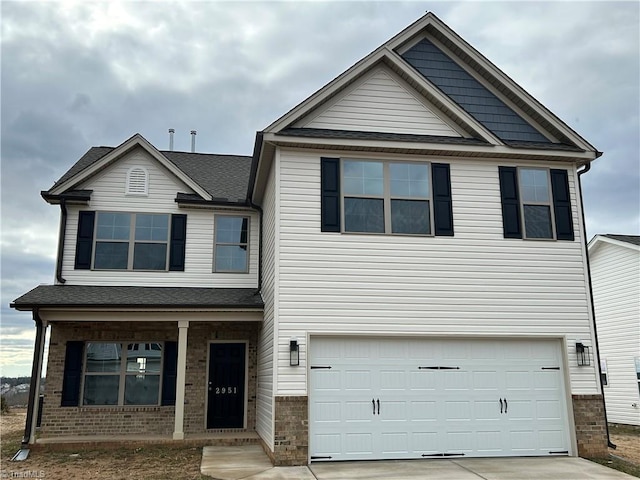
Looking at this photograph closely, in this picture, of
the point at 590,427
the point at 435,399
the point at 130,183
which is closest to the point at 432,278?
the point at 435,399

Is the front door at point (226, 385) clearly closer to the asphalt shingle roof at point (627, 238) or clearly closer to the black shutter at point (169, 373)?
the black shutter at point (169, 373)

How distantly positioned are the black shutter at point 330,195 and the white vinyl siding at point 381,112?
84 centimetres

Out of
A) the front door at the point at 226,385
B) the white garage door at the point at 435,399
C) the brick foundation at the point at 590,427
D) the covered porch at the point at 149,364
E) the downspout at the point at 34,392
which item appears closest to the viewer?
the white garage door at the point at 435,399

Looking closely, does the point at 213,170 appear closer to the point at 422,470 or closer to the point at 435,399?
the point at 435,399

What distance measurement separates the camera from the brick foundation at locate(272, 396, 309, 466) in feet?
31.1

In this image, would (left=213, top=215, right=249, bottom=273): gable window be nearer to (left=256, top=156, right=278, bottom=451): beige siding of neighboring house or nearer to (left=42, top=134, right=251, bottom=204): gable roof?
(left=42, top=134, right=251, bottom=204): gable roof

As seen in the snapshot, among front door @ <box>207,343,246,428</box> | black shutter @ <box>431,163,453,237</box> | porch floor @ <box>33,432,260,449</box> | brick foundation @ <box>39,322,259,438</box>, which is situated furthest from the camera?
front door @ <box>207,343,246,428</box>

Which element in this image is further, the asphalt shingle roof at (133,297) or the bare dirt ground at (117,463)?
the asphalt shingle roof at (133,297)

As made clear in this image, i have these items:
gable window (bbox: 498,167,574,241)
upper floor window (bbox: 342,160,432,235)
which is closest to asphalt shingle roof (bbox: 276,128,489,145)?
upper floor window (bbox: 342,160,432,235)

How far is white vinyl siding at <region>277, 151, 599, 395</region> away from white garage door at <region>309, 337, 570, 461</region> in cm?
34

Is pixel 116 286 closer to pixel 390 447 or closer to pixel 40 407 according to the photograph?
pixel 40 407

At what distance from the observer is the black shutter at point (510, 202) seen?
36.6 ft

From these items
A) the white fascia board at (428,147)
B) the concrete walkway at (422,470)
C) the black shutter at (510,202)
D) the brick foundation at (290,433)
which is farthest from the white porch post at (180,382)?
the black shutter at (510,202)

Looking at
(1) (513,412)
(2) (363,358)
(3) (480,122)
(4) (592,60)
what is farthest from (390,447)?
(4) (592,60)
